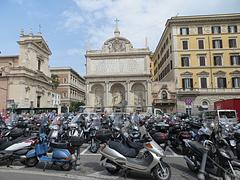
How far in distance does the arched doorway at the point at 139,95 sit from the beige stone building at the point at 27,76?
64.3 ft

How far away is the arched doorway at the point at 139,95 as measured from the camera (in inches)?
1877

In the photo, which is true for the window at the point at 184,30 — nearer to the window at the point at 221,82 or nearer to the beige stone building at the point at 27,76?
the window at the point at 221,82

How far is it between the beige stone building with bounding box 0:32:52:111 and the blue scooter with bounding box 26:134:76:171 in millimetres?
33258

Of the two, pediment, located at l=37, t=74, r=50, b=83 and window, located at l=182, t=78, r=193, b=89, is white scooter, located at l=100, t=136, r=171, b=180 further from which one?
pediment, located at l=37, t=74, r=50, b=83

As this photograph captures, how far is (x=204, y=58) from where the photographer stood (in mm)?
41406

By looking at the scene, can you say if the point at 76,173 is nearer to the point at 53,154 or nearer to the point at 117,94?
the point at 53,154

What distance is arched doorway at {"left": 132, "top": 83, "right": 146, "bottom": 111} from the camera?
47.7 meters

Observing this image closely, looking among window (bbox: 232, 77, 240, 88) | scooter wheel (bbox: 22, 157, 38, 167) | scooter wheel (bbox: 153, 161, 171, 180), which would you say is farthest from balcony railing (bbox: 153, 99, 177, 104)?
scooter wheel (bbox: 153, 161, 171, 180)

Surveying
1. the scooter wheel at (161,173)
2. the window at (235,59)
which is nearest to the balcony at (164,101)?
the window at (235,59)

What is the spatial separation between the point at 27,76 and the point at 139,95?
22.1 metres

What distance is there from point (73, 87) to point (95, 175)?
7000 cm

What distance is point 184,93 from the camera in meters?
41.2

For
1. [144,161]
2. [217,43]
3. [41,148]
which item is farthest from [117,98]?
[144,161]

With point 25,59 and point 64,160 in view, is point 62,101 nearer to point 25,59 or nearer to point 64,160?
point 25,59
